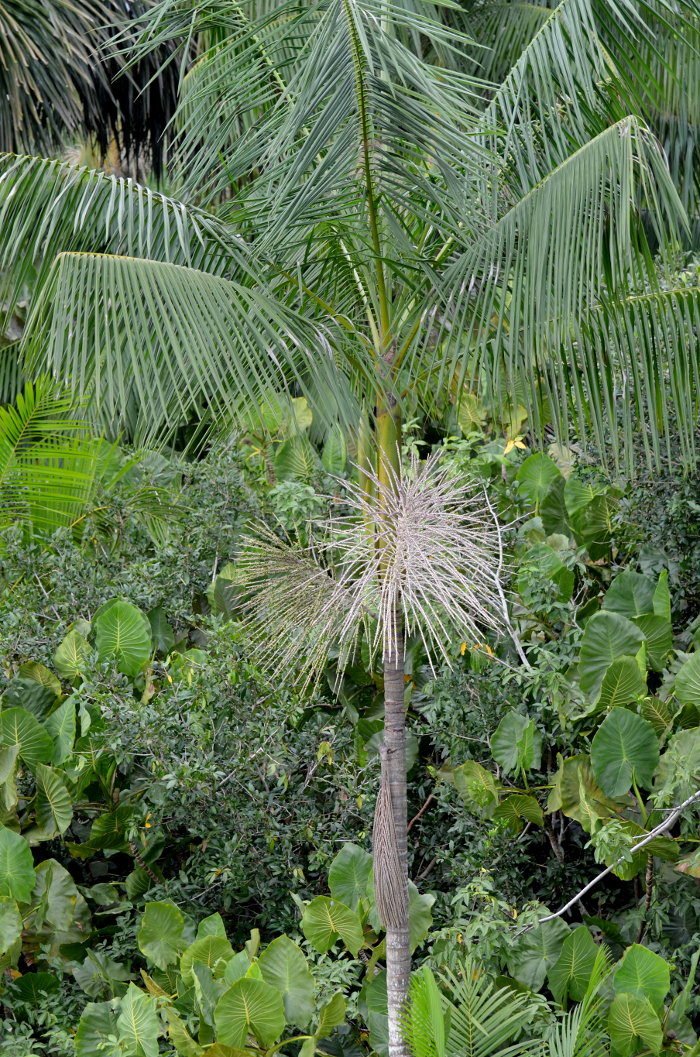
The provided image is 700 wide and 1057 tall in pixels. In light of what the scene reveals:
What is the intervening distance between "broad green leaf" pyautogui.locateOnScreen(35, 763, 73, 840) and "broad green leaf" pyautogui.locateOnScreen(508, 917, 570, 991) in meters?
1.85

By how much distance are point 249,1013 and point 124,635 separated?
179 centimetres

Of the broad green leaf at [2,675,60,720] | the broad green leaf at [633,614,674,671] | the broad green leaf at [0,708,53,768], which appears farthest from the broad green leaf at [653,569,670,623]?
the broad green leaf at [2,675,60,720]

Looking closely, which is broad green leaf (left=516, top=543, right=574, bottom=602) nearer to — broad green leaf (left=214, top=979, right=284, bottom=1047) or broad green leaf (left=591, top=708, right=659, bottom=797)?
broad green leaf (left=591, top=708, right=659, bottom=797)

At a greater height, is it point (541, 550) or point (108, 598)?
point (541, 550)

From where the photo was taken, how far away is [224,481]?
213 inches

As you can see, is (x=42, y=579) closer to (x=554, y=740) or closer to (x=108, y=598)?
(x=108, y=598)

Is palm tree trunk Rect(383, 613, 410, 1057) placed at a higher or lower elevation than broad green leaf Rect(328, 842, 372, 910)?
higher

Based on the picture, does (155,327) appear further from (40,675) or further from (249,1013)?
(40,675)

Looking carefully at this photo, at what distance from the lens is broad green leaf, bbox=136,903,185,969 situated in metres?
3.90

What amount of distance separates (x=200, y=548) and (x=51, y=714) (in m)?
1.07

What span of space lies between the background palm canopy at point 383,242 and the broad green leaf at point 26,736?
1.58 meters

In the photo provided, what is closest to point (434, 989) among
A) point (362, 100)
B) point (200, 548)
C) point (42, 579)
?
point (362, 100)

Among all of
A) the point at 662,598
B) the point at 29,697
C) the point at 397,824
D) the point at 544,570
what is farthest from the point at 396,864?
the point at 29,697

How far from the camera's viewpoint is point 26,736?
176 inches
